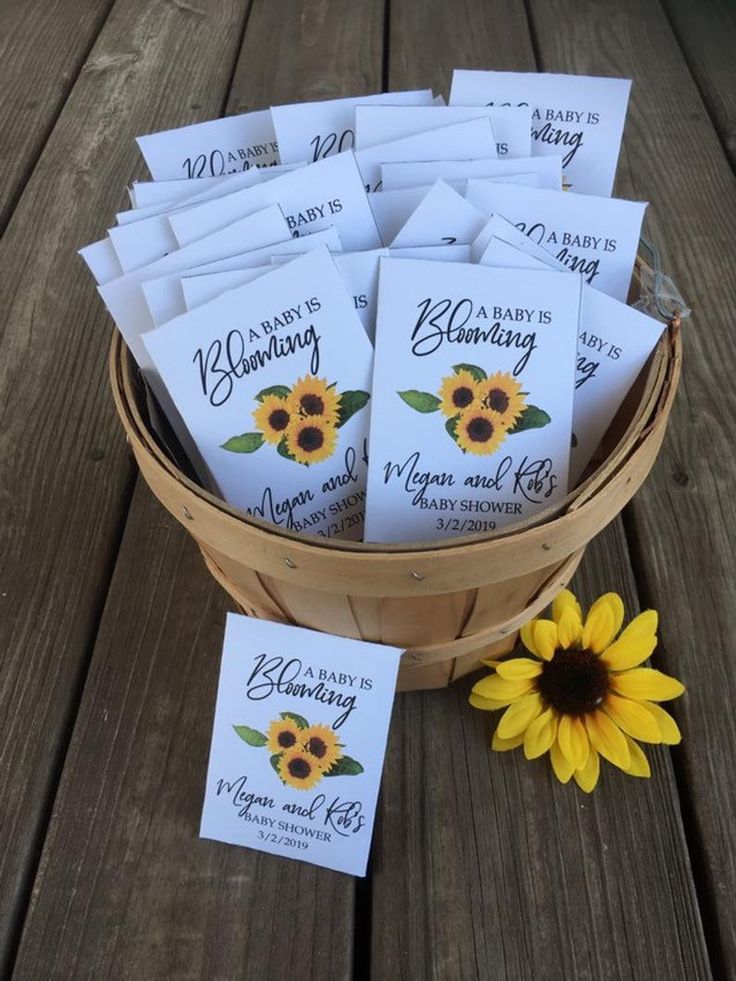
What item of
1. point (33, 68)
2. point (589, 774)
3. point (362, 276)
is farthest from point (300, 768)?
point (33, 68)

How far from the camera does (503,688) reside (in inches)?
25.4

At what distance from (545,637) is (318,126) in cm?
44

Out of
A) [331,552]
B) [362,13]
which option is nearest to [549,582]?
[331,552]

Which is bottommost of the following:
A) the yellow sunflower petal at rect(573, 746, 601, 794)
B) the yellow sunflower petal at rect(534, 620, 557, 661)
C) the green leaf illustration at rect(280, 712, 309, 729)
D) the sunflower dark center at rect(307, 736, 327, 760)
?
the yellow sunflower petal at rect(573, 746, 601, 794)

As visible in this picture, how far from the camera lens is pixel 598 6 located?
4.48 feet

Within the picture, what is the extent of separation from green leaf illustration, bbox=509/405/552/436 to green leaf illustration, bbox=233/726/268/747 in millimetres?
277

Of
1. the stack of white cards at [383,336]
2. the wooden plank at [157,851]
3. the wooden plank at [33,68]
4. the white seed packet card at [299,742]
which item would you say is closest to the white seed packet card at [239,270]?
the stack of white cards at [383,336]

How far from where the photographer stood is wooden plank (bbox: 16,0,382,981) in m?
0.59

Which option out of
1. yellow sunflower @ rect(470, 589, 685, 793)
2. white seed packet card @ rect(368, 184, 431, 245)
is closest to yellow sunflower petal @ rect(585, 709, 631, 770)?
yellow sunflower @ rect(470, 589, 685, 793)

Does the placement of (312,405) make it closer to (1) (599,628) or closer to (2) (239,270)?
(2) (239,270)

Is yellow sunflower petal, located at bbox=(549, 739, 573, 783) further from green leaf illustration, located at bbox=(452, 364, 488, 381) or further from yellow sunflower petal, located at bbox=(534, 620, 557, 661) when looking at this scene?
green leaf illustration, located at bbox=(452, 364, 488, 381)

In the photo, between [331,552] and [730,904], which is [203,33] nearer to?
[331,552]

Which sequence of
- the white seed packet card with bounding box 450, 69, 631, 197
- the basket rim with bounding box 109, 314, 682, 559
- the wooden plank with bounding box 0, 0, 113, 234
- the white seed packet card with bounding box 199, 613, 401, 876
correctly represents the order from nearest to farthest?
the basket rim with bounding box 109, 314, 682, 559
the white seed packet card with bounding box 199, 613, 401, 876
the white seed packet card with bounding box 450, 69, 631, 197
the wooden plank with bounding box 0, 0, 113, 234

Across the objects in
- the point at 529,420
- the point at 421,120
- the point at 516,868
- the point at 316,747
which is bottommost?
the point at 516,868
